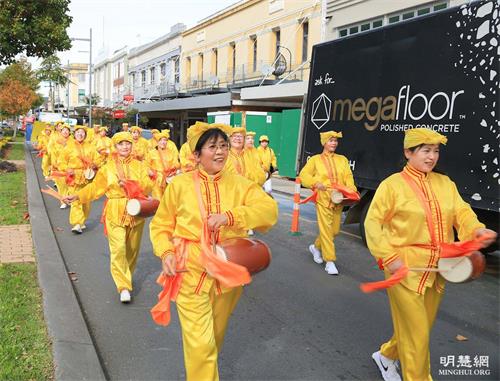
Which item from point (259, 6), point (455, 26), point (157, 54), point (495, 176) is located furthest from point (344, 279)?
point (157, 54)

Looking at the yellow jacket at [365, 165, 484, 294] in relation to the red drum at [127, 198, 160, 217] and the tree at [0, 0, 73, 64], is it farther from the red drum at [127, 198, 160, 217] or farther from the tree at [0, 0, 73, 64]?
the tree at [0, 0, 73, 64]

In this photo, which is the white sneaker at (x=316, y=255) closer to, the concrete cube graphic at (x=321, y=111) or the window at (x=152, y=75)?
the concrete cube graphic at (x=321, y=111)

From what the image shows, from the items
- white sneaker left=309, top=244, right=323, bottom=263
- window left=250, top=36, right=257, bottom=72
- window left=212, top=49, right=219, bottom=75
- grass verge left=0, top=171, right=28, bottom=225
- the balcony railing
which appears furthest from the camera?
window left=212, top=49, right=219, bottom=75

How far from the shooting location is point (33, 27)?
65.0 feet

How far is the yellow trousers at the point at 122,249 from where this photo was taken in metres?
5.41

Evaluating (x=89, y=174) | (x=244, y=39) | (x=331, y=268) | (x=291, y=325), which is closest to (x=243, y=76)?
(x=244, y=39)

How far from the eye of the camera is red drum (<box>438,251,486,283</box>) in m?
3.24

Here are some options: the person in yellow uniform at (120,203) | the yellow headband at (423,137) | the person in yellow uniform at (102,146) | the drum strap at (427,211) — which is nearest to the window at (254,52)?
the person in yellow uniform at (102,146)

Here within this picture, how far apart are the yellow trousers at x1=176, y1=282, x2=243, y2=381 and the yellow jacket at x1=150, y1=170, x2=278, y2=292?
3.2 inches

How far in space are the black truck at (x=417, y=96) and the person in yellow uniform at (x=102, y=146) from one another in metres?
4.02

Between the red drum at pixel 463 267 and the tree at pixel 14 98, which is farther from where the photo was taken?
the tree at pixel 14 98

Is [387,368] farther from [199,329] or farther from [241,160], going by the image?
[241,160]

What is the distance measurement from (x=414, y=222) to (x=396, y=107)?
4424mm

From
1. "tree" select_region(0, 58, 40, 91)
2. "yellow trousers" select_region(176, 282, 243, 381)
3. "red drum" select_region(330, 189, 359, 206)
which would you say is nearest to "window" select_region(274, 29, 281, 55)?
"red drum" select_region(330, 189, 359, 206)
